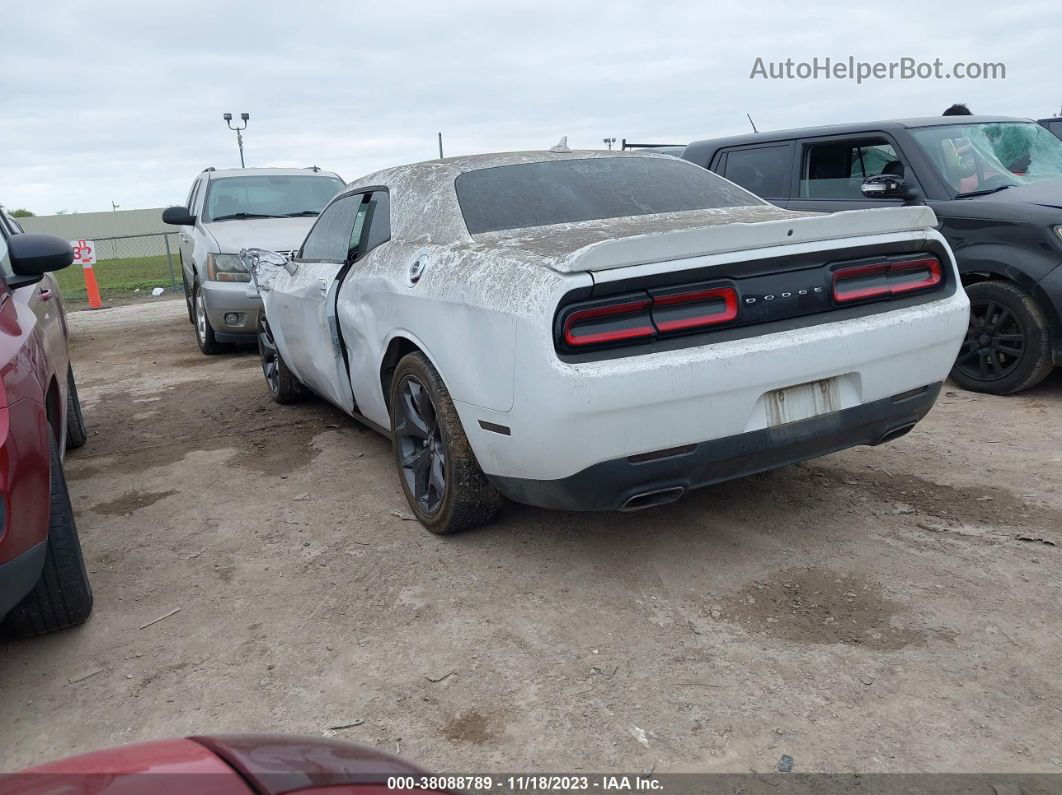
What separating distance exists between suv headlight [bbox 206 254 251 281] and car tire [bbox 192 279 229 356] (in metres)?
0.37

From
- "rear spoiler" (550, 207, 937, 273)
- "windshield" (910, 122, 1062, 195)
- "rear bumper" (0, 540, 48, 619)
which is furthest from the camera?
"windshield" (910, 122, 1062, 195)

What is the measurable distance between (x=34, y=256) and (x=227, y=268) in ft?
16.2

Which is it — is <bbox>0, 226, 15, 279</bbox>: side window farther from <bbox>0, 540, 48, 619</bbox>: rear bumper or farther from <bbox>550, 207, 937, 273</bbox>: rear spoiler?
<bbox>550, 207, 937, 273</bbox>: rear spoiler

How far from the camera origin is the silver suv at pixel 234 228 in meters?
8.12

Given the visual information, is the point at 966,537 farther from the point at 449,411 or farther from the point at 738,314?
the point at 449,411

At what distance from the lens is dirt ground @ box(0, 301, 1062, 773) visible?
227 centimetres

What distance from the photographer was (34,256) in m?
3.28

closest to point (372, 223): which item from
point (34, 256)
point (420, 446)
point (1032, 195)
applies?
point (420, 446)

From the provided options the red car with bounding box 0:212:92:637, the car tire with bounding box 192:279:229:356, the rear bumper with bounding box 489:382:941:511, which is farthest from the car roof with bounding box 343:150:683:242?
the car tire with bounding box 192:279:229:356

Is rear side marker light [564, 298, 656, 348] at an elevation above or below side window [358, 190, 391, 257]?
below

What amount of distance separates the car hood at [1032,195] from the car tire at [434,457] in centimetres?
396

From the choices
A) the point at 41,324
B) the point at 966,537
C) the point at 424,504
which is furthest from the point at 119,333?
the point at 966,537

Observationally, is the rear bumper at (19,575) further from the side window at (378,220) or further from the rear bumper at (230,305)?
the rear bumper at (230,305)

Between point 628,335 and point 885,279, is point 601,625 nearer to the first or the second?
point 628,335
